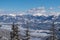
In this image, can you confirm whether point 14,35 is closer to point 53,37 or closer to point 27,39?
point 27,39

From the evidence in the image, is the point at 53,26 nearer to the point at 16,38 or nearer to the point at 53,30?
the point at 53,30

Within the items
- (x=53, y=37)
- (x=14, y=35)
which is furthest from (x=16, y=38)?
(x=53, y=37)

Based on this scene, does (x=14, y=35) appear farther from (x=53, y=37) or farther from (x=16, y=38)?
(x=53, y=37)

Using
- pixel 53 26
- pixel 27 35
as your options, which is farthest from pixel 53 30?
pixel 27 35

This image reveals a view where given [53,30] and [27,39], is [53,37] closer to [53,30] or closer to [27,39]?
[53,30]

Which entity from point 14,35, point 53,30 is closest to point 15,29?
point 14,35

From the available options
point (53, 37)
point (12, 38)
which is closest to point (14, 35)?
point (12, 38)
